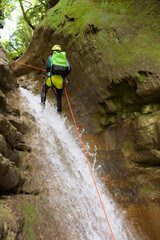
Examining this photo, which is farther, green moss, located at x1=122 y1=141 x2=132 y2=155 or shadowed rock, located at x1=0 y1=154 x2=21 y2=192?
green moss, located at x1=122 y1=141 x2=132 y2=155

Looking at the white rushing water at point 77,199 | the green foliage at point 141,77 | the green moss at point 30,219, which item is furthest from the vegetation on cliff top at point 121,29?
the green moss at point 30,219

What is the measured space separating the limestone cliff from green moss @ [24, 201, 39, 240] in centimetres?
333

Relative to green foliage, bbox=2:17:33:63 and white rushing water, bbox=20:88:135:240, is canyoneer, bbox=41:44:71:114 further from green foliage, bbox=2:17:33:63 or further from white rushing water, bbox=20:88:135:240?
green foliage, bbox=2:17:33:63

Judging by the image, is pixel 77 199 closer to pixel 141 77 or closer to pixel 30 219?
pixel 30 219

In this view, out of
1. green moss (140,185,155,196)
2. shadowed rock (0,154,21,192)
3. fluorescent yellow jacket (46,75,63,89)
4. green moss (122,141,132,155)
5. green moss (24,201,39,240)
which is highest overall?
fluorescent yellow jacket (46,75,63,89)

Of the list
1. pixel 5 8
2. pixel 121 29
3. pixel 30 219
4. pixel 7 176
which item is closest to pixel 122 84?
pixel 121 29

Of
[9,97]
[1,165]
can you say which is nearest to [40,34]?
[9,97]

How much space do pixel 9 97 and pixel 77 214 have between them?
5266mm

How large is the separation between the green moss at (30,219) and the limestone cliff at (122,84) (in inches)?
131

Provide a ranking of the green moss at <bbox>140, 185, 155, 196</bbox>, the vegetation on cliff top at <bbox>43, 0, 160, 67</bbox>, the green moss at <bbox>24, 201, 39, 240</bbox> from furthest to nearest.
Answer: the vegetation on cliff top at <bbox>43, 0, 160, 67</bbox> → the green moss at <bbox>140, 185, 155, 196</bbox> → the green moss at <bbox>24, 201, 39, 240</bbox>

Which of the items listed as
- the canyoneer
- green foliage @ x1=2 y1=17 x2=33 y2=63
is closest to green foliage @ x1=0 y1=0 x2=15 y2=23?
green foliage @ x1=2 y1=17 x2=33 y2=63

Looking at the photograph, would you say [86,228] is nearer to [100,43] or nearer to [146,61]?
[146,61]

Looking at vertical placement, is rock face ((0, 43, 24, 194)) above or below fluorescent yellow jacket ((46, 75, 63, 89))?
below

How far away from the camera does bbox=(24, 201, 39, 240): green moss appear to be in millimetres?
2189
